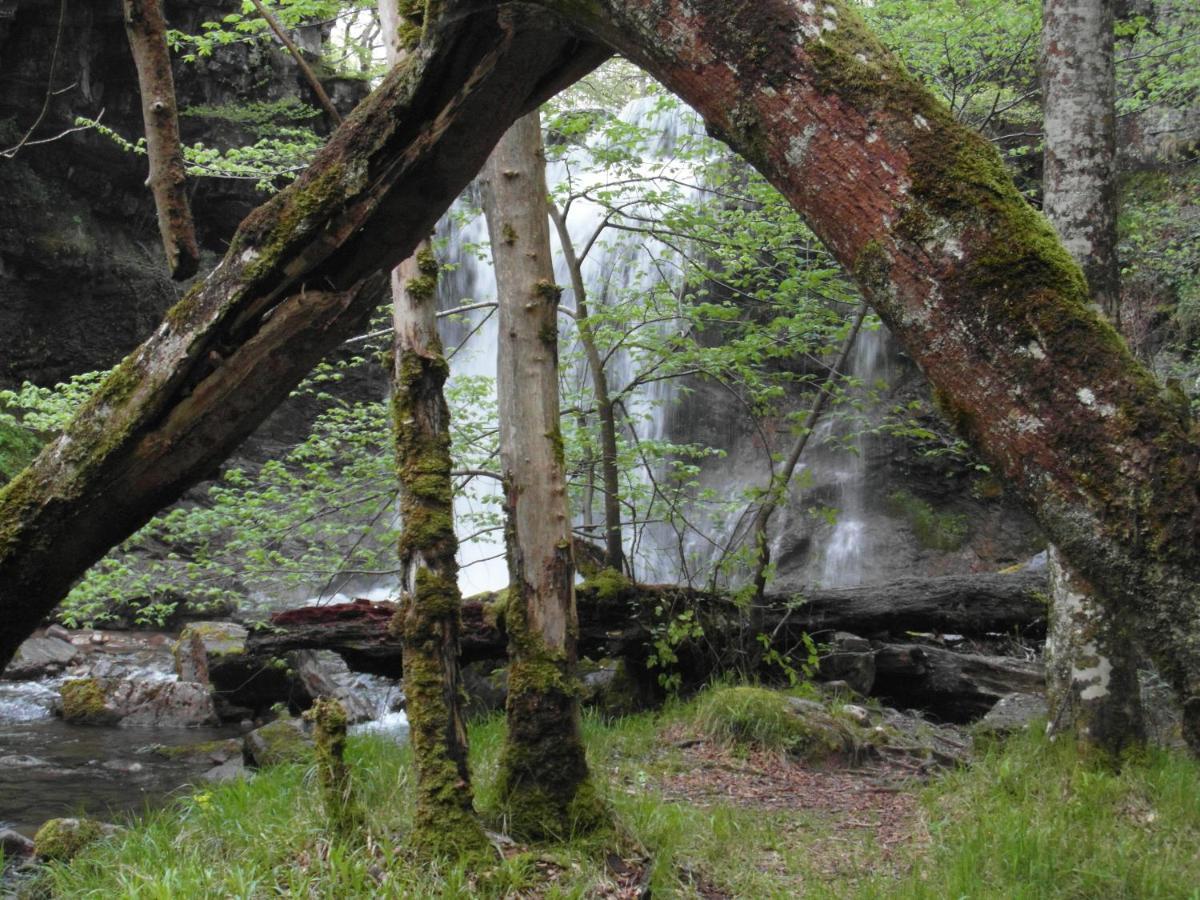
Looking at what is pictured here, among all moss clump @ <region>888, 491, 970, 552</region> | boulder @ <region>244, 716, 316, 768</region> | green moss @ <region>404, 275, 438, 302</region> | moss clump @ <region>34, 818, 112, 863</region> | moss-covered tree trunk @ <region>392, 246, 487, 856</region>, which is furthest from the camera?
moss clump @ <region>888, 491, 970, 552</region>

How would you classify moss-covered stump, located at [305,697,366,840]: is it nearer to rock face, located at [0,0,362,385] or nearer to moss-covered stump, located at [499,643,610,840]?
moss-covered stump, located at [499,643,610,840]

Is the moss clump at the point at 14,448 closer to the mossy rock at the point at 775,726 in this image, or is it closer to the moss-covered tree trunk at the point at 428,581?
the mossy rock at the point at 775,726

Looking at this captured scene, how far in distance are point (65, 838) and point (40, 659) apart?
29.1ft

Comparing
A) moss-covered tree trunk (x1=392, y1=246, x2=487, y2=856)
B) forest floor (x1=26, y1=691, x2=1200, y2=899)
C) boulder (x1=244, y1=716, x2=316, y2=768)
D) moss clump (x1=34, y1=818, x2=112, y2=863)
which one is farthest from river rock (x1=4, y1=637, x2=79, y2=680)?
moss-covered tree trunk (x1=392, y1=246, x2=487, y2=856)

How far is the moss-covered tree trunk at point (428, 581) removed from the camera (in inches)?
157

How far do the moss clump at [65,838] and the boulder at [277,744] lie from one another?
1505 mm

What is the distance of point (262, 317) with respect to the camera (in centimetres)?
234

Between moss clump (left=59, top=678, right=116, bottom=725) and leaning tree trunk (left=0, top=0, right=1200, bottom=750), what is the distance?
991cm

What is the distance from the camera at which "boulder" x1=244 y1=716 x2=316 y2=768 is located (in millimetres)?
7734

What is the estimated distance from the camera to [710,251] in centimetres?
842

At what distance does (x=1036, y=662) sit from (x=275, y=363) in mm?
8974

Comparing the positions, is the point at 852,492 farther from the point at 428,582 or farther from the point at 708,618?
the point at 428,582

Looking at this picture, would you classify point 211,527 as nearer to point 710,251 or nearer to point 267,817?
point 267,817

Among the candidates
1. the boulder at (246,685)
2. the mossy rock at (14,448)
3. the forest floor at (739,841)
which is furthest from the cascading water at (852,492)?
the mossy rock at (14,448)
